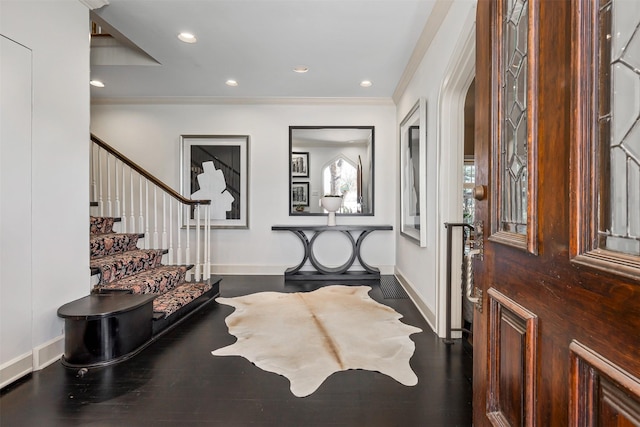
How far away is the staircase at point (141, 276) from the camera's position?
273 centimetres

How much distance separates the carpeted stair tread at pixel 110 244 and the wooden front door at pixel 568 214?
11.0 feet

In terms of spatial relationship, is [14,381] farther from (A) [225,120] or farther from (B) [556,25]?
(A) [225,120]

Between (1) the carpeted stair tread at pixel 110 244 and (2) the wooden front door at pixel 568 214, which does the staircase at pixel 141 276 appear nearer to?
(1) the carpeted stair tread at pixel 110 244

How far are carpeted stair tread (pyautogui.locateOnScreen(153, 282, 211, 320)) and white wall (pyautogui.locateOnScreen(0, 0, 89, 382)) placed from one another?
0.57 meters

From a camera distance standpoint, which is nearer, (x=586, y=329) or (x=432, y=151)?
(x=586, y=329)

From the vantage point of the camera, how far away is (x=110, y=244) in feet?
10.3

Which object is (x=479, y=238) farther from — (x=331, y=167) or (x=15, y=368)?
(x=331, y=167)

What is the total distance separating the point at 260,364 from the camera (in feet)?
7.06

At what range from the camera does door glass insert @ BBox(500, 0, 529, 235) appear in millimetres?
905

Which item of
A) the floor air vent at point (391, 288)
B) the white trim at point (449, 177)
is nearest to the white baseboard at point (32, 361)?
the white trim at point (449, 177)

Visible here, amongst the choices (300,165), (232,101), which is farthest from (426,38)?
(232,101)

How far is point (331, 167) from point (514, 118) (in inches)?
157

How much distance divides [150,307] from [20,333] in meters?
0.74

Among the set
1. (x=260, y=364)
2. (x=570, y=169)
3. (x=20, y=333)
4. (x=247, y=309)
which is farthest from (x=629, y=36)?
(x=247, y=309)
